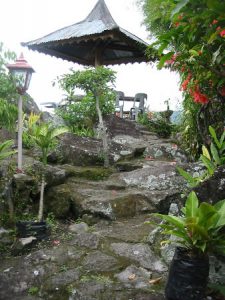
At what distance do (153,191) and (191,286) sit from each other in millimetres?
2869

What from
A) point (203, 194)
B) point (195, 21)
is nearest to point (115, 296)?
point (203, 194)

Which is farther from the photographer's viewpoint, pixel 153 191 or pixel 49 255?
pixel 153 191

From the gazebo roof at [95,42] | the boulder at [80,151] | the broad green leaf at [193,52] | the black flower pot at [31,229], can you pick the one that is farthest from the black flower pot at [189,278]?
the gazebo roof at [95,42]

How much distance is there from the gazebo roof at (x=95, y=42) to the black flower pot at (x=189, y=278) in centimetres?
807

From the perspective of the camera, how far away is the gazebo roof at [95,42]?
10203mm

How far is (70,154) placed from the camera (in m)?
7.20

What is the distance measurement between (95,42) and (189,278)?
10101 mm

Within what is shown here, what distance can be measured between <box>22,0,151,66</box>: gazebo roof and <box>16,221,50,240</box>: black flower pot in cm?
685

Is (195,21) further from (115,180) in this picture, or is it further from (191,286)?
(115,180)

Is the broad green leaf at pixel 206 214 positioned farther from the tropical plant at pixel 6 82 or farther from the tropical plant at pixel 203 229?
the tropical plant at pixel 6 82

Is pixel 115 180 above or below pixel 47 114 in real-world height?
below

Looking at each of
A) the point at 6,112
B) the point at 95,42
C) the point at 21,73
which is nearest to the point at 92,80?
the point at 21,73

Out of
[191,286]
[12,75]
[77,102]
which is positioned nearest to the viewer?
[191,286]

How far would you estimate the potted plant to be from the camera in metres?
2.85
